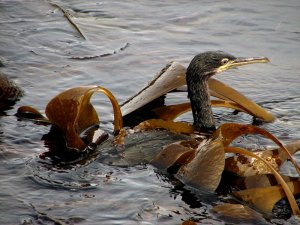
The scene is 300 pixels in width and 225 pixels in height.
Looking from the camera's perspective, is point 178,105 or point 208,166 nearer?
point 208,166

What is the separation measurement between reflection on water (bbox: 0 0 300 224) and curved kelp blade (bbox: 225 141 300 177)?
1.15 ft

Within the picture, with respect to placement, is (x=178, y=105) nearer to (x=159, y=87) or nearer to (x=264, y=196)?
(x=159, y=87)

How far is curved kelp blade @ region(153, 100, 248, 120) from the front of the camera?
6953 mm

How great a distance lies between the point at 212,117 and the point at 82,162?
1.40 meters

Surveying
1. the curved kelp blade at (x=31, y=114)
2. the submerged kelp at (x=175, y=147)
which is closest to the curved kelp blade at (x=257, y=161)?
the submerged kelp at (x=175, y=147)

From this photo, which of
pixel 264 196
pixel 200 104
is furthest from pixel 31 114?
pixel 264 196

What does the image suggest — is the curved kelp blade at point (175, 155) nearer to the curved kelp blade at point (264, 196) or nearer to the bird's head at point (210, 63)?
the curved kelp blade at point (264, 196)

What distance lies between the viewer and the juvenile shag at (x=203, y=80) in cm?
689

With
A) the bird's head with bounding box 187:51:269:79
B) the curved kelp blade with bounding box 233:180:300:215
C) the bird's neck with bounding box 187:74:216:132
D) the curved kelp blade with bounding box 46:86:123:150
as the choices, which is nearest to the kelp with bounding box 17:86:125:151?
the curved kelp blade with bounding box 46:86:123:150

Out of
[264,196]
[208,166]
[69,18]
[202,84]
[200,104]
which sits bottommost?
[264,196]

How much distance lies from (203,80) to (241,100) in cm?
39

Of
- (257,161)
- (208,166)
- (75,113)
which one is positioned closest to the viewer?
(208,166)

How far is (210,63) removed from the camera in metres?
6.93

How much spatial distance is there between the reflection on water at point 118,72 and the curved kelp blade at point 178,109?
0.16 meters
